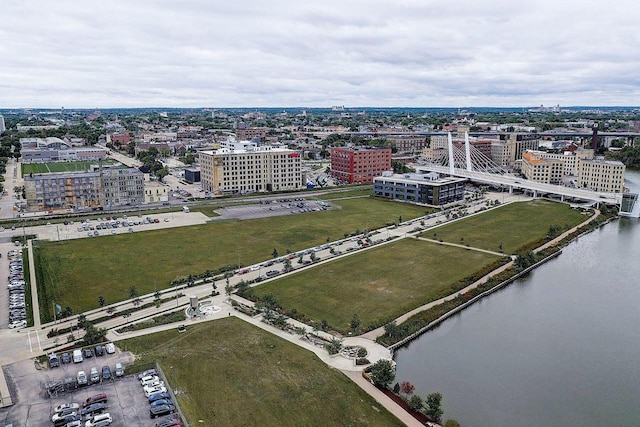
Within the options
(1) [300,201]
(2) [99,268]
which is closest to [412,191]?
(1) [300,201]

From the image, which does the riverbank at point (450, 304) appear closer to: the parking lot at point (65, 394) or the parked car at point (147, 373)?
the parked car at point (147, 373)

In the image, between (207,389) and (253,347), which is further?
(253,347)

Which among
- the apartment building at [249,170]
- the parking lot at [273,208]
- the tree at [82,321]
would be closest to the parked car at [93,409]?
the tree at [82,321]

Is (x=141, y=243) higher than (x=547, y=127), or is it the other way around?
(x=547, y=127)

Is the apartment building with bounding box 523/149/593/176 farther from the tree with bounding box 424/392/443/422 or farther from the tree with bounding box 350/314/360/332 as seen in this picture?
the tree with bounding box 424/392/443/422

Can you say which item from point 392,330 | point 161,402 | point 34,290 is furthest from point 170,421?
point 34,290

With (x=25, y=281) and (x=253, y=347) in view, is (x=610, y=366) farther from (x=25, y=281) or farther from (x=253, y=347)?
(x=25, y=281)
